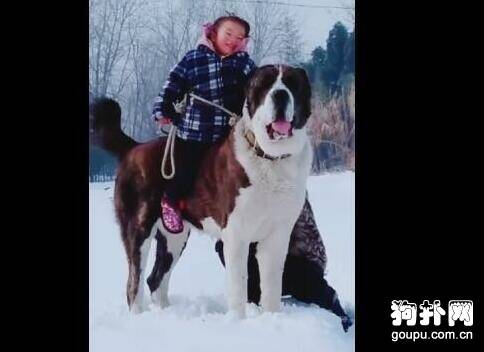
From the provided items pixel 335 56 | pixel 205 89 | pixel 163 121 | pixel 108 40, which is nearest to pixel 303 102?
pixel 335 56

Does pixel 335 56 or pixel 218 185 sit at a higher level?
pixel 335 56

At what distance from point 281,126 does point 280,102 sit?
0.09 metres

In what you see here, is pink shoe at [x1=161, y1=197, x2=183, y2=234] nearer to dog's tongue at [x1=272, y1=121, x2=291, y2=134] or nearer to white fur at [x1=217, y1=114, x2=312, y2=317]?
white fur at [x1=217, y1=114, x2=312, y2=317]

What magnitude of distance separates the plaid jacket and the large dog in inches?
2.2

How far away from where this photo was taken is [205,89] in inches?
129

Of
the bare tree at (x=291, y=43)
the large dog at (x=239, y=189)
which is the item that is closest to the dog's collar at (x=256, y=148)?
the large dog at (x=239, y=189)

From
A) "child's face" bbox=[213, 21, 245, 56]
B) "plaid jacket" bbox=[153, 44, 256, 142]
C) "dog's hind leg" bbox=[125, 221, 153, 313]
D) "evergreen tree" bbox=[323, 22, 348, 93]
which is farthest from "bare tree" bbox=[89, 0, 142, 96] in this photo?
"evergreen tree" bbox=[323, 22, 348, 93]

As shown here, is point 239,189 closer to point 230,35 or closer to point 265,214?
point 265,214

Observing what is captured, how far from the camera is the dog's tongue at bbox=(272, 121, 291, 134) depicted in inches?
124

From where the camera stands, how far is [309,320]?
326 cm
